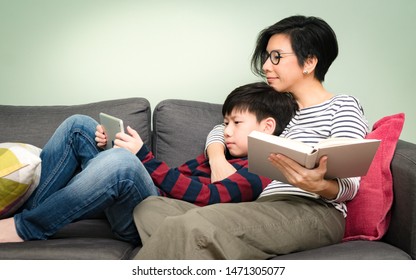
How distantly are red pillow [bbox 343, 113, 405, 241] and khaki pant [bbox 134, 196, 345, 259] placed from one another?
0.06 meters

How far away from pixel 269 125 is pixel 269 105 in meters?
0.07

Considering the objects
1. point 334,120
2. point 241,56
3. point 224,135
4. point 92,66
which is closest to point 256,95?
point 224,135

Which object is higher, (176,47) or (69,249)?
(176,47)

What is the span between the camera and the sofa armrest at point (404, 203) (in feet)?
4.41

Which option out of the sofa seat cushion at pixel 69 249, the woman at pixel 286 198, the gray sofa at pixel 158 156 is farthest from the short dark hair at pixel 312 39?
the sofa seat cushion at pixel 69 249

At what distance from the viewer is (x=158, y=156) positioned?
2.02 meters

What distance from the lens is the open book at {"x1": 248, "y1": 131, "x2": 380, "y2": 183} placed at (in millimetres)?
1179

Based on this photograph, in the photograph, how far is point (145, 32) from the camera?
2252 millimetres

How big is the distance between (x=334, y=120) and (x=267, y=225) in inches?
16.7

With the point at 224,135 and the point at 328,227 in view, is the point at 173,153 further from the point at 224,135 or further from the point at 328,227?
the point at 328,227

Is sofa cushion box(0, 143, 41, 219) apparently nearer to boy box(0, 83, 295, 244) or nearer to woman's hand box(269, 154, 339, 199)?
boy box(0, 83, 295, 244)

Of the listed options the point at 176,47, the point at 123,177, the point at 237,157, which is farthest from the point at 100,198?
the point at 176,47

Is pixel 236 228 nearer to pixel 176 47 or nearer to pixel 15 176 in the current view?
pixel 15 176

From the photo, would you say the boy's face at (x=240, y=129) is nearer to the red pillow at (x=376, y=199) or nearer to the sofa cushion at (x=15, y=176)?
the red pillow at (x=376, y=199)
